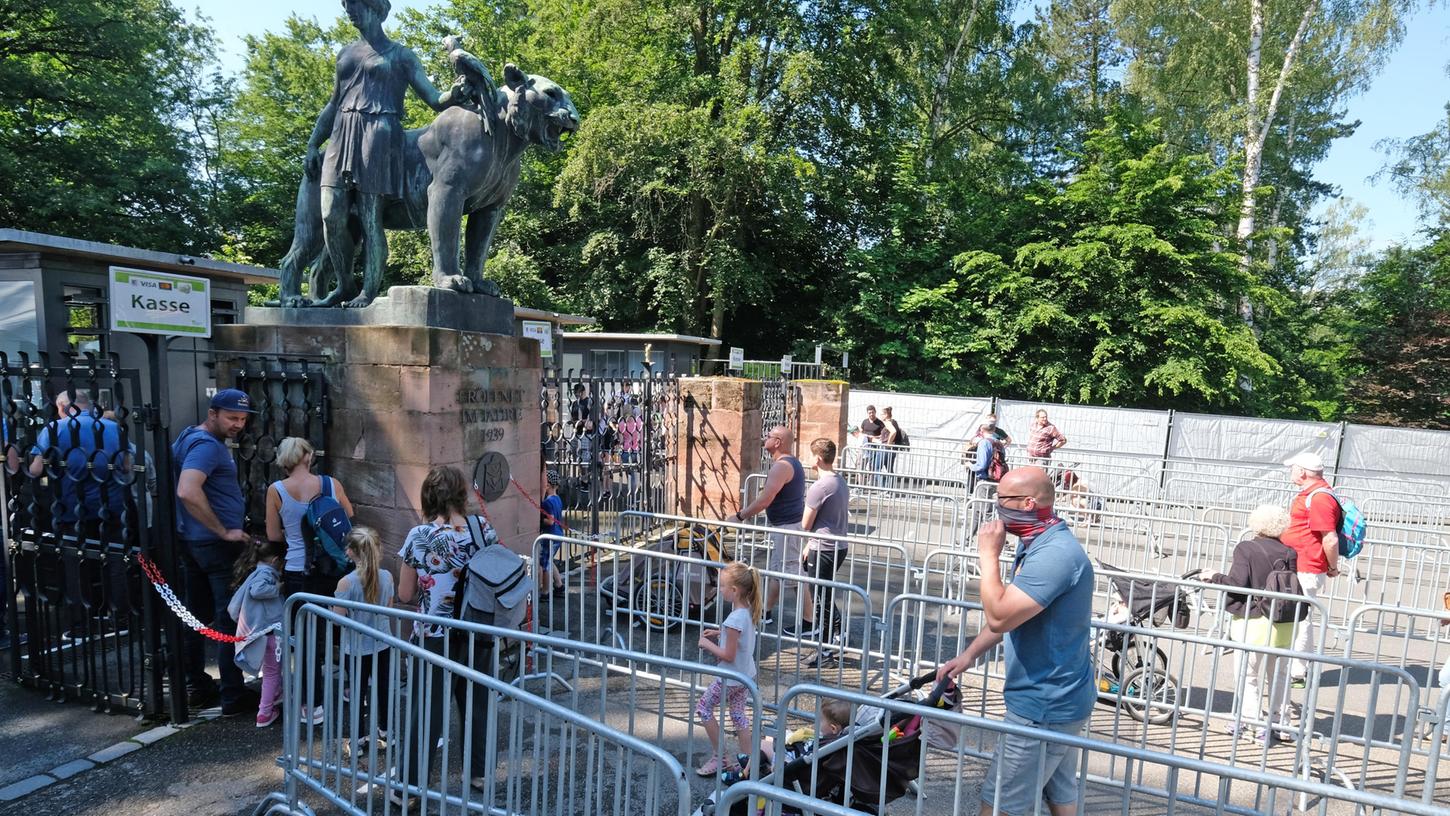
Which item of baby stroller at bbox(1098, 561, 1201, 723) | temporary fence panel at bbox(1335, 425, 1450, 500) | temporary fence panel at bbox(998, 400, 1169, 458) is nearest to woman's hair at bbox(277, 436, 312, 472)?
baby stroller at bbox(1098, 561, 1201, 723)

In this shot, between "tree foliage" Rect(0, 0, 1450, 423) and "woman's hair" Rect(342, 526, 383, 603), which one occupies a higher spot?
"tree foliage" Rect(0, 0, 1450, 423)

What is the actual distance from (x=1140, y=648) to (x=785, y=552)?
2474mm

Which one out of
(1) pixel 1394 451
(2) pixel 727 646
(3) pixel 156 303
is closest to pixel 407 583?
(2) pixel 727 646

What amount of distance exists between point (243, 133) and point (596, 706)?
94.8 ft

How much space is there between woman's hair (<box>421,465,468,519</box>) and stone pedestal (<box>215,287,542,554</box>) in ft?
4.16

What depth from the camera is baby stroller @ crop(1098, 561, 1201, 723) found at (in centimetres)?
488

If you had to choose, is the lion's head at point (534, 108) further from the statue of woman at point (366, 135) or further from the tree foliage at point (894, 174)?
the tree foliage at point (894, 174)

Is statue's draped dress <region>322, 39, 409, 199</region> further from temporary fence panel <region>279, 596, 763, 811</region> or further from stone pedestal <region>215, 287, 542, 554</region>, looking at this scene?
temporary fence panel <region>279, 596, 763, 811</region>

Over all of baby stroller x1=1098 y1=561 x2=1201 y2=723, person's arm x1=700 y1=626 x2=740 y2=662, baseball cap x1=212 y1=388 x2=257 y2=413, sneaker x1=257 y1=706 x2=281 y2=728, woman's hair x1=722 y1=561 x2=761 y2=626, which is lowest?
sneaker x1=257 y1=706 x2=281 y2=728

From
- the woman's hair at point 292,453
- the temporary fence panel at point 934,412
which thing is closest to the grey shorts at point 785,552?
the woman's hair at point 292,453

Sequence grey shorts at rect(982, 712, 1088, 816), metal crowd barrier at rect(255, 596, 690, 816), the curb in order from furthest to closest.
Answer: the curb, grey shorts at rect(982, 712, 1088, 816), metal crowd barrier at rect(255, 596, 690, 816)

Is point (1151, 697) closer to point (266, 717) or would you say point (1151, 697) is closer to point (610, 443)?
point (266, 717)

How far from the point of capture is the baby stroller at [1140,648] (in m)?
4.88

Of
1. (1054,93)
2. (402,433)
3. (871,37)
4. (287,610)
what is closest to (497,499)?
(402,433)
